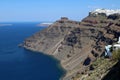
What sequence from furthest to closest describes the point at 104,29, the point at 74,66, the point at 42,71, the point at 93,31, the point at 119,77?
the point at 93,31
the point at 104,29
the point at 74,66
the point at 42,71
the point at 119,77

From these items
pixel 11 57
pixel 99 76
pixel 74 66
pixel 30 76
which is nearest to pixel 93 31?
pixel 74 66

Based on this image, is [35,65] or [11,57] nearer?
[35,65]

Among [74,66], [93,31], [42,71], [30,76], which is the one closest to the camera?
[30,76]

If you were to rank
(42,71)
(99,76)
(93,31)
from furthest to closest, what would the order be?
(93,31), (42,71), (99,76)

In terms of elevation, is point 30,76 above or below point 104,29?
below

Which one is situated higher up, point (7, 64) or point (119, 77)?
point (119, 77)

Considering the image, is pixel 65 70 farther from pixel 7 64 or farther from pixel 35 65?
pixel 7 64

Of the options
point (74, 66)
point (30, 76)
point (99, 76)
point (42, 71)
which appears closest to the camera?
point (99, 76)

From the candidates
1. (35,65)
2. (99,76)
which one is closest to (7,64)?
(35,65)

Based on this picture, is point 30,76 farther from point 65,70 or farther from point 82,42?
point 82,42

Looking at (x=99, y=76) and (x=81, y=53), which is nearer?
(x=99, y=76)
